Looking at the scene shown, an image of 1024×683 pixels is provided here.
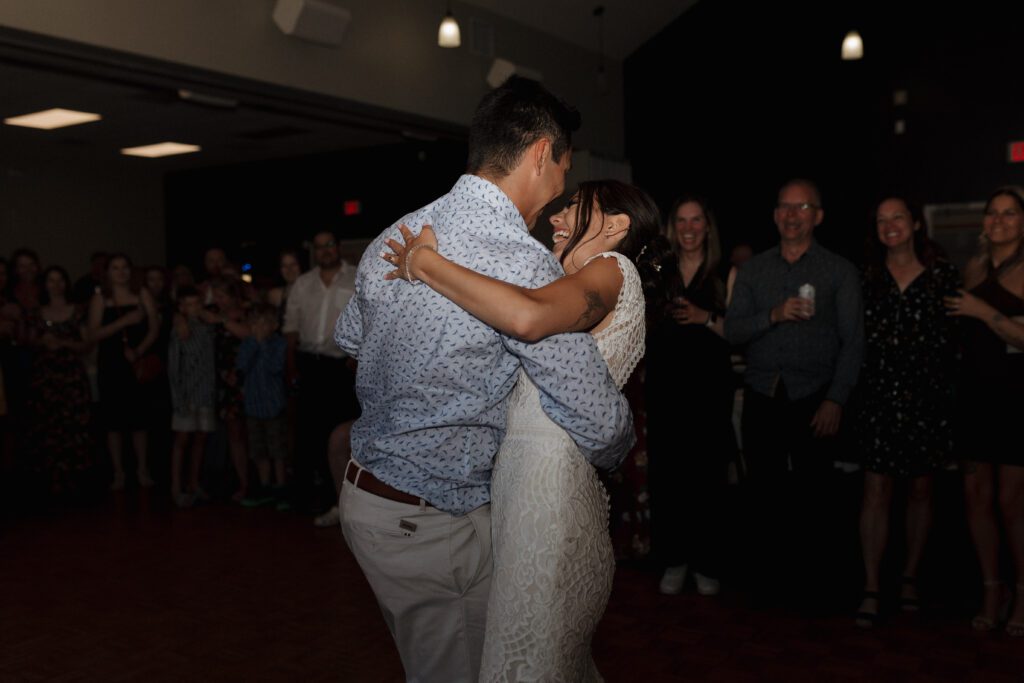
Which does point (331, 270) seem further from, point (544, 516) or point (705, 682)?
point (544, 516)

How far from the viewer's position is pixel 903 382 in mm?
3627

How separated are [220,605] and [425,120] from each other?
204 inches

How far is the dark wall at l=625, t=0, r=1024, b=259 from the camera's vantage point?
8336mm

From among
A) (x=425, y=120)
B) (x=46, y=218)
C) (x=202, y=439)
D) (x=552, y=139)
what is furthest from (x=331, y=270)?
(x=46, y=218)

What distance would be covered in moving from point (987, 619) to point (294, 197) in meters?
9.68

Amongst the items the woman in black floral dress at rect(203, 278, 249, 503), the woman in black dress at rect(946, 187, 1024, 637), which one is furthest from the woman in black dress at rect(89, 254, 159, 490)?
the woman in black dress at rect(946, 187, 1024, 637)

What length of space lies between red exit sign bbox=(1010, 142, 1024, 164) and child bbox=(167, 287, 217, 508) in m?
6.70

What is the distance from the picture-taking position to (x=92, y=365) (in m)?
7.59

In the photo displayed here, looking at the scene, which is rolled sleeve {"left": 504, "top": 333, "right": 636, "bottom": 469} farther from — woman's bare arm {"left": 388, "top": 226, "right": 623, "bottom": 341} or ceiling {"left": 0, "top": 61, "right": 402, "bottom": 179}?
ceiling {"left": 0, "top": 61, "right": 402, "bottom": 179}

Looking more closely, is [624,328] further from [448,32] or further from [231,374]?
[448,32]

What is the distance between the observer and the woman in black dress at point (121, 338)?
6441mm

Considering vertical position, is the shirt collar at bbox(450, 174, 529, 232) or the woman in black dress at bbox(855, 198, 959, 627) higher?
the shirt collar at bbox(450, 174, 529, 232)

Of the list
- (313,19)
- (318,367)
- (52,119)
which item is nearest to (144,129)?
(52,119)

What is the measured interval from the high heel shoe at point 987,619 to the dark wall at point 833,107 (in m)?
4.87
